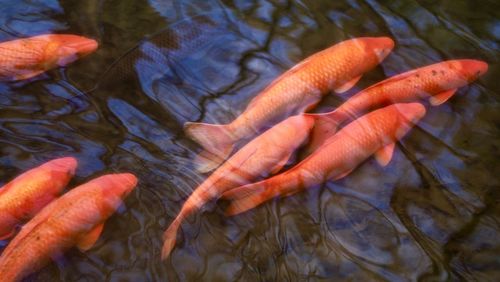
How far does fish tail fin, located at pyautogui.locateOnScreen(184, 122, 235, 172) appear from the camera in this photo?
10.5 feet

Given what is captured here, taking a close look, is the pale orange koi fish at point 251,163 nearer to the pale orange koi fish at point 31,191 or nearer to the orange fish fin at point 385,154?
the orange fish fin at point 385,154

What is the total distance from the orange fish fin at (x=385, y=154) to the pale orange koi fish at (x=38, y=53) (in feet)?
7.08

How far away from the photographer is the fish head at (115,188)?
295 centimetres

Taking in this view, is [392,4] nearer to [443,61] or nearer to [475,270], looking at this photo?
[443,61]

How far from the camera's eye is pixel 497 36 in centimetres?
416

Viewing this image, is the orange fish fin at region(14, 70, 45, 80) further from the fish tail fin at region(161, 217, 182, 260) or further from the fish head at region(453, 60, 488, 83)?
the fish head at region(453, 60, 488, 83)

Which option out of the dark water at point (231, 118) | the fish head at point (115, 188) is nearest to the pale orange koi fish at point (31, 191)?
the dark water at point (231, 118)

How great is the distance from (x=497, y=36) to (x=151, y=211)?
2.99 m

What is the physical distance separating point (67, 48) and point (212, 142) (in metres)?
1.39

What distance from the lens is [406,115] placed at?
334 cm

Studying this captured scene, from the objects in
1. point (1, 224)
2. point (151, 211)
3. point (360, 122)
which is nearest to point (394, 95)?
point (360, 122)

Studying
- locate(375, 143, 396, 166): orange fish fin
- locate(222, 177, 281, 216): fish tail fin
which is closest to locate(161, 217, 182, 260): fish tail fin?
locate(222, 177, 281, 216): fish tail fin

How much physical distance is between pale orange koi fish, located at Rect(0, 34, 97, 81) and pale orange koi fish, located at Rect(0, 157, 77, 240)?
0.91m

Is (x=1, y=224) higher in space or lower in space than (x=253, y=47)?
lower
